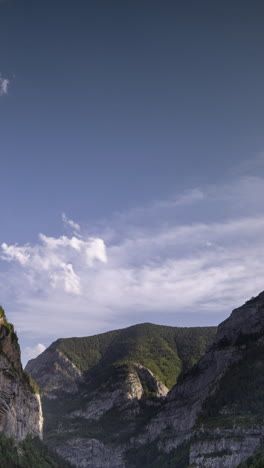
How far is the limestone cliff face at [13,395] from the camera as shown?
104 meters

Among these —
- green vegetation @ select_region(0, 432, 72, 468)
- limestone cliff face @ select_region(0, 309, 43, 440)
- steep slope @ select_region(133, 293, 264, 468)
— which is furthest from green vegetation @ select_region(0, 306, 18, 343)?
steep slope @ select_region(133, 293, 264, 468)

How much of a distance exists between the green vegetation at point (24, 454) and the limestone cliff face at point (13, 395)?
2300mm

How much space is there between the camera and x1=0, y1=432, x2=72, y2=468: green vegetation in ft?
321

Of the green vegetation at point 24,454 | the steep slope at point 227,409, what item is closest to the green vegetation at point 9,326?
the green vegetation at point 24,454

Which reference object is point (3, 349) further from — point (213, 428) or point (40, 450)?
point (213, 428)

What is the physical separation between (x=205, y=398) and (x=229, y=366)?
580 inches

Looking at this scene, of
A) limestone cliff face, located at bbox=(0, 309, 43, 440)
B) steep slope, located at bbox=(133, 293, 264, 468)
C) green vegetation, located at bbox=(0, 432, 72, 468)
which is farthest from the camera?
steep slope, located at bbox=(133, 293, 264, 468)

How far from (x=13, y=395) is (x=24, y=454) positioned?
14.2 m

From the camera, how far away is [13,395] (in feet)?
357

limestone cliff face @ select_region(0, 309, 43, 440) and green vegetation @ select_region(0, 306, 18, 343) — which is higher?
green vegetation @ select_region(0, 306, 18, 343)

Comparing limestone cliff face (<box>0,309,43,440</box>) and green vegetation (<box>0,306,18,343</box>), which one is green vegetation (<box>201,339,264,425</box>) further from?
green vegetation (<box>0,306,18,343</box>)

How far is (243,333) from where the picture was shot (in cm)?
19000

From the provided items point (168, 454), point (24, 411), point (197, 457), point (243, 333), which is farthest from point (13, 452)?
point (243, 333)

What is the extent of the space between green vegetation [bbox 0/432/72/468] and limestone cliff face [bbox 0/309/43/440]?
7.55 feet
